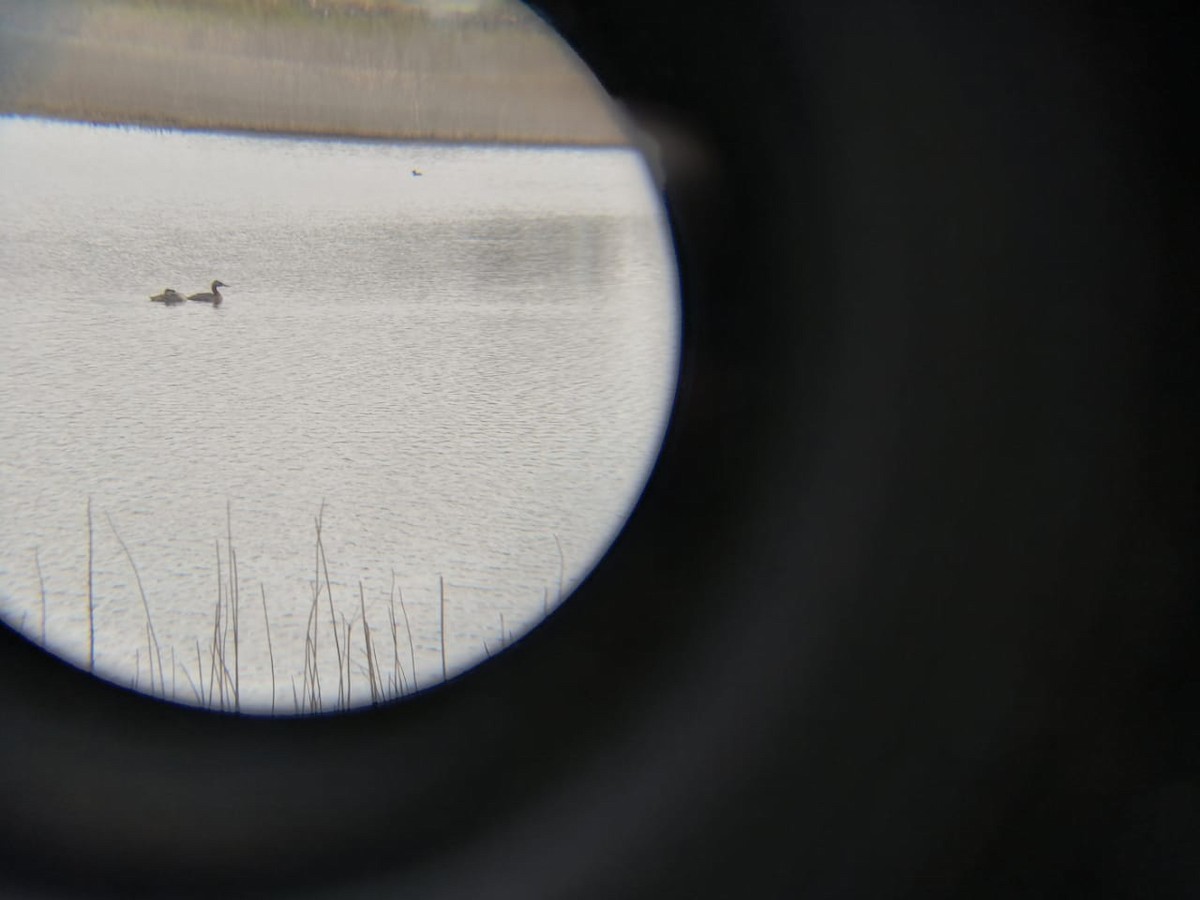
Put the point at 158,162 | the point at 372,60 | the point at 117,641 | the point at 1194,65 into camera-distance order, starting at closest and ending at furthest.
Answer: the point at 1194,65
the point at 117,641
the point at 372,60
the point at 158,162

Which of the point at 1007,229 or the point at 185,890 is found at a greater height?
the point at 1007,229

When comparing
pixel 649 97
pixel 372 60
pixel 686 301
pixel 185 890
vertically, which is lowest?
pixel 185 890

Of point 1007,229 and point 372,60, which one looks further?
point 372,60

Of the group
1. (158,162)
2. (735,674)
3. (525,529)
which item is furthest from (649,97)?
(158,162)

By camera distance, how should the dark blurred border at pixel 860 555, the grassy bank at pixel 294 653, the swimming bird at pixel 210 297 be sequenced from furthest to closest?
the swimming bird at pixel 210 297 < the grassy bank at pixel 294 653 < the dark blurred border at pixel 860 555

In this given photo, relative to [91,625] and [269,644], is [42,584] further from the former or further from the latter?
[269,644]

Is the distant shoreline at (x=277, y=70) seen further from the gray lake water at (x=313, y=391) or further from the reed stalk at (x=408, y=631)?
the reed stalk at (x=408, y=631)

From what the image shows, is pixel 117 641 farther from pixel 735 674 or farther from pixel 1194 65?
pixel 1194 65

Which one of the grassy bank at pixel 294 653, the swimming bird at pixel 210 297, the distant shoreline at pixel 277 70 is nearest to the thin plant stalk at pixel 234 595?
the grassy bank at pixel 294 653
